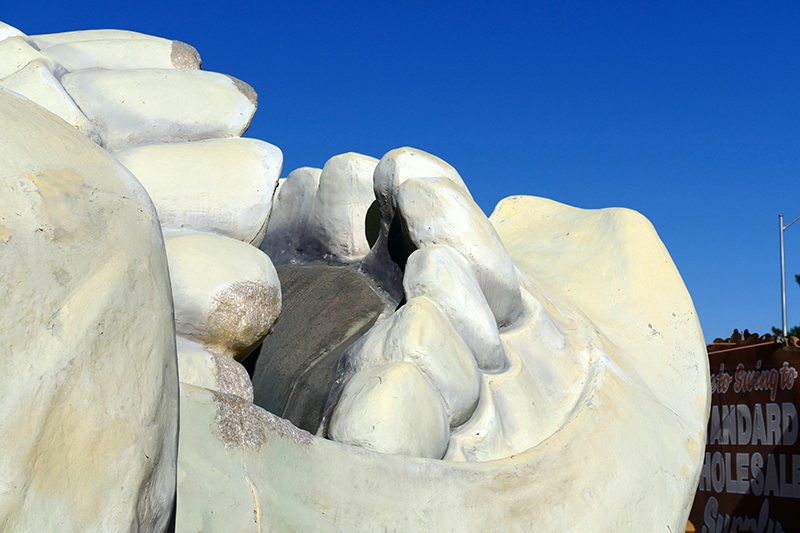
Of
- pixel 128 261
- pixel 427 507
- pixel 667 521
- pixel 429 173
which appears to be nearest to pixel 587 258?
pixel 429 173

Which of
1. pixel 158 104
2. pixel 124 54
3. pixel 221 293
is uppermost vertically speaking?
pixel 124 54

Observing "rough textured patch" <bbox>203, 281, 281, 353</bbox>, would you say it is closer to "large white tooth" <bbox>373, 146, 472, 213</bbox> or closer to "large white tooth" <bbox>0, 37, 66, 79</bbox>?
"large white tooth" <bbox>373, 146, 472, 213</bbox>

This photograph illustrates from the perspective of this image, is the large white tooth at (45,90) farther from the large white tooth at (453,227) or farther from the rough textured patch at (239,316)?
the large white tooth at (453,227)

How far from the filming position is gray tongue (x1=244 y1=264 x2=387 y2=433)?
89.4 inches

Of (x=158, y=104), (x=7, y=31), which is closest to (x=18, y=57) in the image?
(x=7, y=31)

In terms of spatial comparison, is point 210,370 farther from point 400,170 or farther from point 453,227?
point 400,170

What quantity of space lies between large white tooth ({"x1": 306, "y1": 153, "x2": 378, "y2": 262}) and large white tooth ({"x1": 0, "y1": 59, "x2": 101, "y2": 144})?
0.92 m

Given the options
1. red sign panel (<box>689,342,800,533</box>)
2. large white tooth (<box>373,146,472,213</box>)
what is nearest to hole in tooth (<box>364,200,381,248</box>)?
large white tooth (<box>373,146,472,213</box>)

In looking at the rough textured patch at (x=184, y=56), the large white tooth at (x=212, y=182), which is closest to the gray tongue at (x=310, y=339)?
the large white tooth at (x=212, y=182)

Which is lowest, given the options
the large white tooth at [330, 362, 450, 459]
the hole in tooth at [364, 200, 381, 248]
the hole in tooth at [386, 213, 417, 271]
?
the large white tooth at [330, 362, 450, 459]

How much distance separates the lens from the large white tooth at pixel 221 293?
1787 millimetres

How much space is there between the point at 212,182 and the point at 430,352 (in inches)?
29.9

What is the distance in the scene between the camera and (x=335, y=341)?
238cm

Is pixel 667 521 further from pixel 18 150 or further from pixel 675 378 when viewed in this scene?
pixel 18 150
